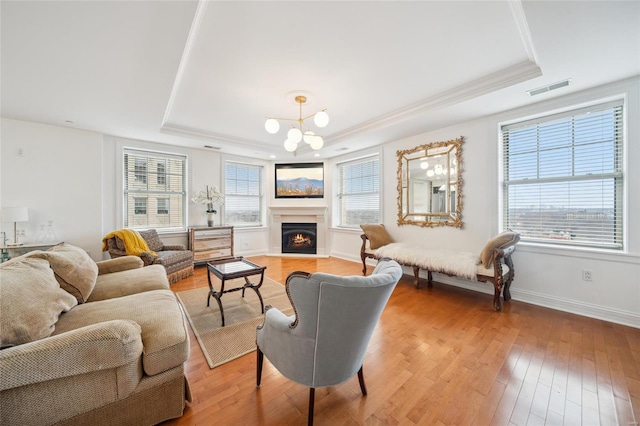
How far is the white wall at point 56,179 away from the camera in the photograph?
351cm

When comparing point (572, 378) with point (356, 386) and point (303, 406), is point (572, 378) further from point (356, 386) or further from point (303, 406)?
point (303, 406)

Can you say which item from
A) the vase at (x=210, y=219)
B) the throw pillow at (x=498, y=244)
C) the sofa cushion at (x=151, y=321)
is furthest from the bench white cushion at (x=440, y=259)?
the vase at (x=210, y=219)

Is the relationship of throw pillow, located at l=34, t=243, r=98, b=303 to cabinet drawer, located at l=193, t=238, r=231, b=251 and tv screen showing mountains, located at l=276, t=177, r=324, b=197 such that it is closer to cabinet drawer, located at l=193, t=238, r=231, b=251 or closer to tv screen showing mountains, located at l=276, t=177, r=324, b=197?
cabinet drawer, located at l=193, t=238, r=231, b=251

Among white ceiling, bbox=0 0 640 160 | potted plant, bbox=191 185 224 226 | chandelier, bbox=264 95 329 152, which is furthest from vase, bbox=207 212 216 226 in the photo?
chandelier, bbox=264 95 329 152

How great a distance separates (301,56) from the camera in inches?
89.4

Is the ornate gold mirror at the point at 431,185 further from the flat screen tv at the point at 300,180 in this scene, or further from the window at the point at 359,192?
the flat screen tv at the point at 300,180

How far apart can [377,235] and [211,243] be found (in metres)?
3.44

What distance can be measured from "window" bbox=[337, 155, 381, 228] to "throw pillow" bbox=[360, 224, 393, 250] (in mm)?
505

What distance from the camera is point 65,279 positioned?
6.02 feet

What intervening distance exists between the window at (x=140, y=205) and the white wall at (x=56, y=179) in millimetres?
547

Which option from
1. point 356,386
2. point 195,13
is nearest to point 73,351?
point 356,386

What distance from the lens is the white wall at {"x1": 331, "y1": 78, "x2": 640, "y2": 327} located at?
98.3 inches

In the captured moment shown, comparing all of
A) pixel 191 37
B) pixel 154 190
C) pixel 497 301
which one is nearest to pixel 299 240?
pixel 154 190

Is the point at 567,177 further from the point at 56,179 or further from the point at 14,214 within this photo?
the point at 56,179
